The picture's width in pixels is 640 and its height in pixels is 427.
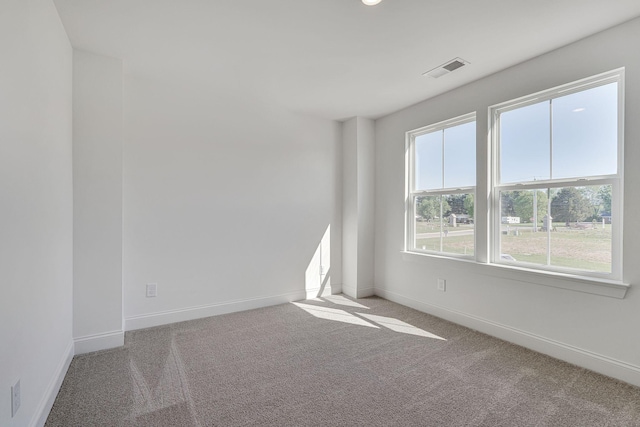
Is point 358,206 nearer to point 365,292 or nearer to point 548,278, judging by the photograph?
point 365,292

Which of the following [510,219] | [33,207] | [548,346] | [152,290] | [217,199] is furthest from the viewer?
[217,199]

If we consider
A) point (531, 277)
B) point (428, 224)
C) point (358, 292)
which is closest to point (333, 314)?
point (358, 292)

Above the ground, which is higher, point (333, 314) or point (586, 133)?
point (586, 133)

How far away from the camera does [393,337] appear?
9.41ft

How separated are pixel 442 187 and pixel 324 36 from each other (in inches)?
84.4

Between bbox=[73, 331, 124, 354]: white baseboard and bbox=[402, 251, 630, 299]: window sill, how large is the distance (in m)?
3.28

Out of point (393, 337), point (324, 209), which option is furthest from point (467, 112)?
point (393, 337)

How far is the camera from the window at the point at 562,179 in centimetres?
224

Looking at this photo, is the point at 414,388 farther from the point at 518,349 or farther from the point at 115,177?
the point at 115,177

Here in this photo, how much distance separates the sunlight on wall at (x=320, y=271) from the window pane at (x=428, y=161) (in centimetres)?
142

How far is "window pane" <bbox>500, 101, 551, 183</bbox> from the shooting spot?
261 cm

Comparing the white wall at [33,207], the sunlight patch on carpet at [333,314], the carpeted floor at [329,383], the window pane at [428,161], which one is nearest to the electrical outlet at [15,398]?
the white wall at [33,207]

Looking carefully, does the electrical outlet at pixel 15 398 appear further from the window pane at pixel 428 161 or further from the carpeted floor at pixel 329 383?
the window pane at pixel 428 161

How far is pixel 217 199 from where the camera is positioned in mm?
3436
